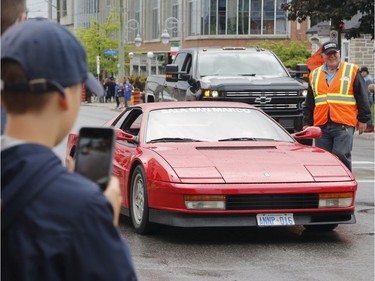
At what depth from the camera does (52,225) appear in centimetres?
206

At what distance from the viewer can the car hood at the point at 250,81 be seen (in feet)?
59.6

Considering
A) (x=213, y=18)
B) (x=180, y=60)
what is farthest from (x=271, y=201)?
(x=213, y=18)

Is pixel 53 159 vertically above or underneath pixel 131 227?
above

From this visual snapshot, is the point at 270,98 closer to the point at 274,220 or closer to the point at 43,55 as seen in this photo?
the point at 274,220

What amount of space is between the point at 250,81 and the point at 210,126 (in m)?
8.41

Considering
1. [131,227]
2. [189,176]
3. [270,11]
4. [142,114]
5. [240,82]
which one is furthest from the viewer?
[270,11]

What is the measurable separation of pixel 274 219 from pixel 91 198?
6.58 metres

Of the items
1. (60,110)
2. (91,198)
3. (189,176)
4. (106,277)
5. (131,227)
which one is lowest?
(131,227)

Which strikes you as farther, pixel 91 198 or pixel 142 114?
pixel 142 114

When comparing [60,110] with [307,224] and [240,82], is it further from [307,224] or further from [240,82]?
[240,82]

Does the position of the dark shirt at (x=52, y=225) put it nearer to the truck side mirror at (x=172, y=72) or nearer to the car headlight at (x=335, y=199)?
the car headlight at (x=335, y=199)

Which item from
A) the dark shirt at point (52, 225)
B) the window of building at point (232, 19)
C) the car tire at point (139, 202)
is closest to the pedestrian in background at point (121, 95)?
the window of building at point (232, 19)


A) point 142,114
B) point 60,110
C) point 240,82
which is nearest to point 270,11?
point 240,82

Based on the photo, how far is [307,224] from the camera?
8734 millimetres
